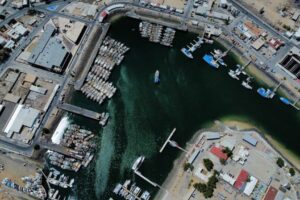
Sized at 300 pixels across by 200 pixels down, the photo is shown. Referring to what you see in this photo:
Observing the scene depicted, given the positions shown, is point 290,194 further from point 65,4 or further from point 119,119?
point 65,4

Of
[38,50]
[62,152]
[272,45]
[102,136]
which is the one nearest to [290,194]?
[272,45]

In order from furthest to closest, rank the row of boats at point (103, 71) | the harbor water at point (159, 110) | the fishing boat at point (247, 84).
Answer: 1. the fishing boat at point (247, 84)
2. the row of boats at point (103, 71)
3. the harbor water at point (159, 110)

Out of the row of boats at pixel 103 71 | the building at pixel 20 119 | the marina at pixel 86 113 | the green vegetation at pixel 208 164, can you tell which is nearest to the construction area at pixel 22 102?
the building at pixel 20 119

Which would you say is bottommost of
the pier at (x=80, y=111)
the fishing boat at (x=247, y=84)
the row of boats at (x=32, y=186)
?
the row of boats at (x=32, y=186)

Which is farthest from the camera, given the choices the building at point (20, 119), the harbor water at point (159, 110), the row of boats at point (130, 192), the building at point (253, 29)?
the building at point (253, 29)

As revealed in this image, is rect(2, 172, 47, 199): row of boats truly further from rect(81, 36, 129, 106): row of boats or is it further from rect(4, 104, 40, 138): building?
rect(81, 36, 129, 106): row of boats

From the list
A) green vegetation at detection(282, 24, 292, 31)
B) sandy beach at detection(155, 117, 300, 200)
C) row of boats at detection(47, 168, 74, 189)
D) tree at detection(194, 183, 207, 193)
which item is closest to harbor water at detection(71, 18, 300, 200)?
sandy beach at detection(155, 117, 300, 200)

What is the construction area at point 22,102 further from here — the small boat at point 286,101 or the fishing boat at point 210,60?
the small boat at point 286,101

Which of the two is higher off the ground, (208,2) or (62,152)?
(208,2)
